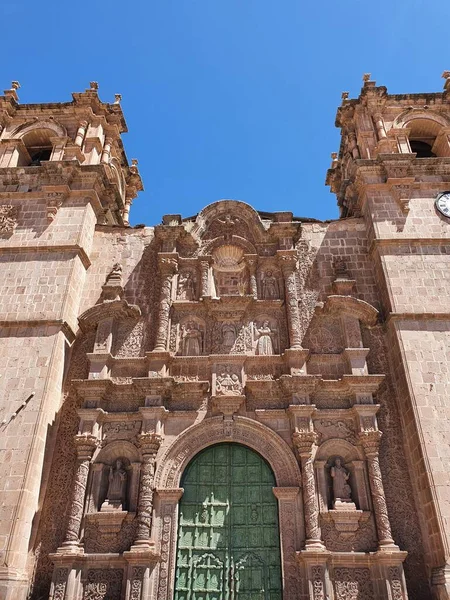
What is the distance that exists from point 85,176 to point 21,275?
135 inches

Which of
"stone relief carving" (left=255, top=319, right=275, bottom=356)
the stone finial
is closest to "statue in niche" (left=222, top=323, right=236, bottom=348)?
"stone relief carving" (left=255, top=319, right=275, bottom=356)

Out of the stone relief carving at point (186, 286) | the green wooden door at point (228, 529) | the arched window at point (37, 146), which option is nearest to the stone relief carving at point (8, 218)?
the arched window at point (37, 146)

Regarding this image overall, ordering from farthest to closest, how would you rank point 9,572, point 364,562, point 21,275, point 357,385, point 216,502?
point 21,275 → point 357,385 → point 216,502 → point 364,562 → point 9,572

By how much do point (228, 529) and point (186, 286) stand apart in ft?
18.6

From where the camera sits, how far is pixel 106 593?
8.77 meters

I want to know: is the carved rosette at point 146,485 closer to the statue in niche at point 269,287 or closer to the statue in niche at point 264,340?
the statue in niche at point 264,340

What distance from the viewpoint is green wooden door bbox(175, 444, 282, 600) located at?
891 centimetres

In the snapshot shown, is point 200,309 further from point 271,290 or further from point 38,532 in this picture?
point 38,532

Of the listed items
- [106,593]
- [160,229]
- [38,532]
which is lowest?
[106,593]

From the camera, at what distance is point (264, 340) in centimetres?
1146

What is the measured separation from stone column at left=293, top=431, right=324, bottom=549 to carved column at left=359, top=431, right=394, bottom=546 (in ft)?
3.40

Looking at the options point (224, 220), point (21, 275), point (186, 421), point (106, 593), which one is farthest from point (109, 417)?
point (224, 220)

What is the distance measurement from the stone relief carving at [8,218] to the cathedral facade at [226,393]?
80 mm

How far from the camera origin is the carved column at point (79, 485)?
29.6 feet
